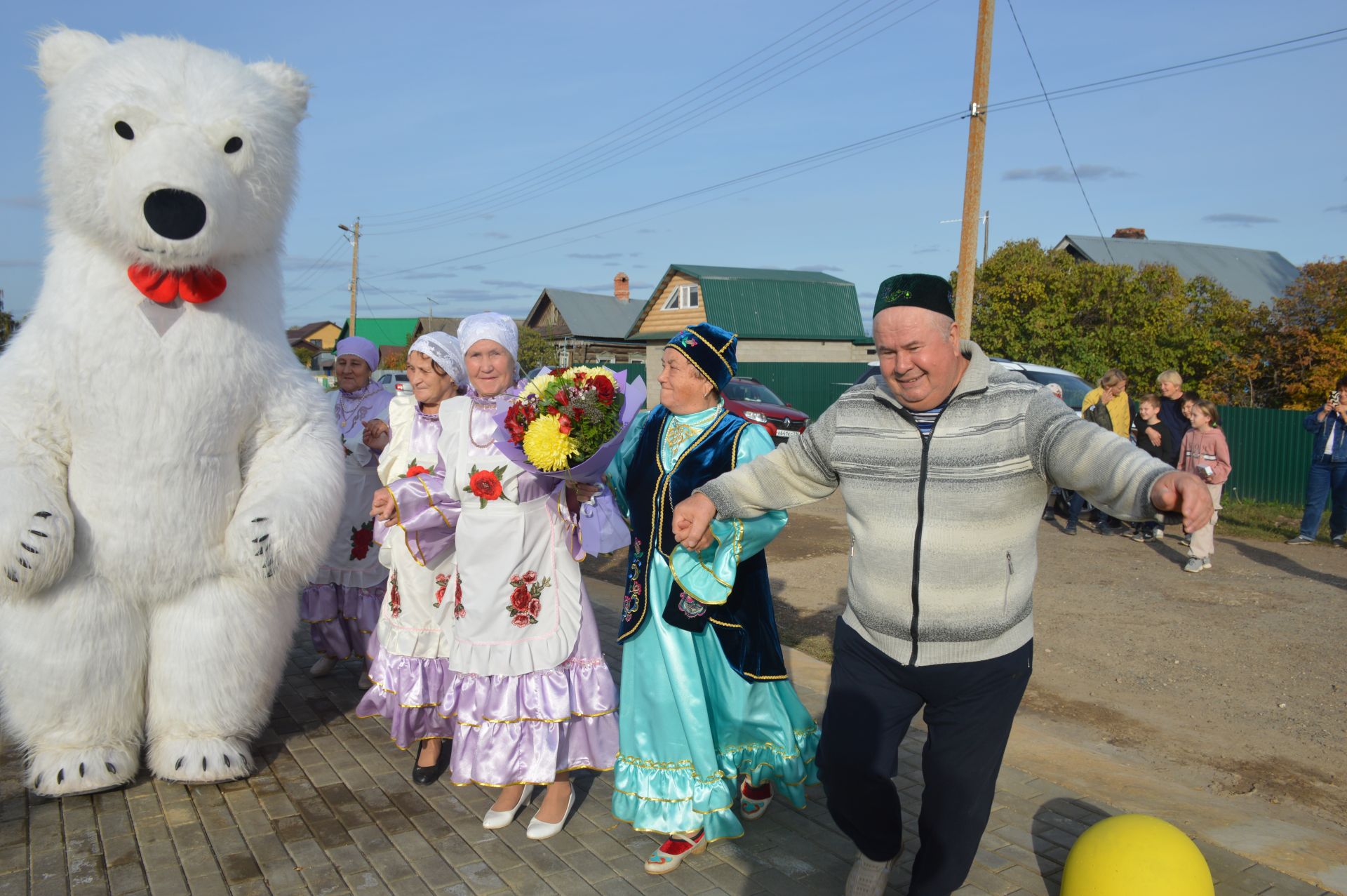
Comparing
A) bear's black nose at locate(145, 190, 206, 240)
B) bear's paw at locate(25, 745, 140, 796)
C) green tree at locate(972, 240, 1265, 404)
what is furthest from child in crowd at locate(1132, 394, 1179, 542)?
bear's paw at locate(25, 745, 140, 796)

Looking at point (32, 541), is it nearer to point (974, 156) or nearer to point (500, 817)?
point (500, 817)

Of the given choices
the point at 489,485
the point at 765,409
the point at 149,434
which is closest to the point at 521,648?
the point at 489,485

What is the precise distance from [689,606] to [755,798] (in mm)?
924

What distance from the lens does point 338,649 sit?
5664mm

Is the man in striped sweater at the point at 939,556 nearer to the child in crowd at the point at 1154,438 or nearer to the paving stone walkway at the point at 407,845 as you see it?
the paving stone walkway at the point at 407,845

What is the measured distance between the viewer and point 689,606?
143 inches

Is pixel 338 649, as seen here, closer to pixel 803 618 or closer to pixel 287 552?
pixel 287 552

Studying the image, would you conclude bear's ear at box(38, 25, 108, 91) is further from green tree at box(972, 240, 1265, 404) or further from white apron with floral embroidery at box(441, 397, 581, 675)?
green tree at box(972, 240, 1265, 404)

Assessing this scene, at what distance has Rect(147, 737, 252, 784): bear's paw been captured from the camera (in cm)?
407

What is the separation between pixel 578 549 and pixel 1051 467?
6.56 ft

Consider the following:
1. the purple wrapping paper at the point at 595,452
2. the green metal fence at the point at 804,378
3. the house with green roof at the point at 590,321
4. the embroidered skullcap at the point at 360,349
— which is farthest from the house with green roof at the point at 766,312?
the purple wrapping paper at the point at 595,452

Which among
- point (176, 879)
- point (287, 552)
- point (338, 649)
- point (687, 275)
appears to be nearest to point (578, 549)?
point (287, 552)

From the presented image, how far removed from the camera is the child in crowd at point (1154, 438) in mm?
10883

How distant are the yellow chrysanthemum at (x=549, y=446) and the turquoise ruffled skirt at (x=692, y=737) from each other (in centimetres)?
68
